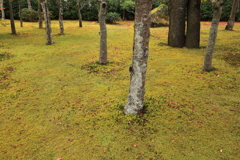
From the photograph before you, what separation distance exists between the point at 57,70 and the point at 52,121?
455 cm

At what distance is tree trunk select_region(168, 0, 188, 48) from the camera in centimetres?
1180

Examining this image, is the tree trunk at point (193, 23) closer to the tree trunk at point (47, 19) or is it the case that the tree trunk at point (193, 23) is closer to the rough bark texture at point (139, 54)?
the rough bark texture at point (139, 54)

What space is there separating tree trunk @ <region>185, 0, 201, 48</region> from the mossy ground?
191cm

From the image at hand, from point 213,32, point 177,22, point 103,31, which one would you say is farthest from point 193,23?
point 103,31

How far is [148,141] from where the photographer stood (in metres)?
4.22

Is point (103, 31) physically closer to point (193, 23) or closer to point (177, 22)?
point (177, 22)

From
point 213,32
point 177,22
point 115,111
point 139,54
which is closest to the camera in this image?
point 139,54

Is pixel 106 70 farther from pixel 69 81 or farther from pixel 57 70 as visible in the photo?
pixel 57 70

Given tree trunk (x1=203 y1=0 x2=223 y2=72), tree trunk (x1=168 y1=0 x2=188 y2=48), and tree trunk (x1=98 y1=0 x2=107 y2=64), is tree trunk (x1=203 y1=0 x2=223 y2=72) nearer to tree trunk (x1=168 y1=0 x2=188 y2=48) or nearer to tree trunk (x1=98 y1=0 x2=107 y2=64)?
tree trunk (x1=168 y1=0 x2=188 y2=48)

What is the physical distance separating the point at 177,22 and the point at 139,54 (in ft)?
29.3

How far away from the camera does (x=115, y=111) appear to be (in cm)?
539

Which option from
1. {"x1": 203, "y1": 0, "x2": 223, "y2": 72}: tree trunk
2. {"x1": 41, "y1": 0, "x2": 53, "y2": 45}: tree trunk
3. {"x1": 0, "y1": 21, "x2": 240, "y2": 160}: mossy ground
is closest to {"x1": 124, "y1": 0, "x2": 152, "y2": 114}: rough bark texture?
{"x1": 0, "y1": 21, "x2": 240, "y2": 160}: mossy ground

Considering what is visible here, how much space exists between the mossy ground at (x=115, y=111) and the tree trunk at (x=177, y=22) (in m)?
2.36

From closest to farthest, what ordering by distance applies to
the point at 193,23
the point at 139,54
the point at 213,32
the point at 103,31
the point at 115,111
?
1. the point at 139,54
2. the point at 115,111
3. the point at 213,32
4. the point at 103,31
5. the point at 193,23
